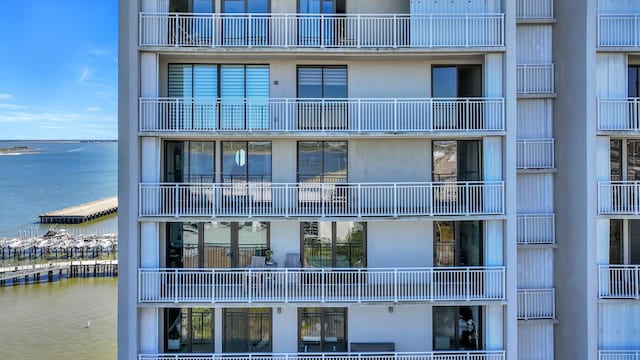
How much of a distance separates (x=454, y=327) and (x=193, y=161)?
8134 mm

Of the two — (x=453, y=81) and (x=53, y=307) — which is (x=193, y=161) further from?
(x=53, y=307)

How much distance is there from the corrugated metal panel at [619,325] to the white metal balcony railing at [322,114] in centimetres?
533

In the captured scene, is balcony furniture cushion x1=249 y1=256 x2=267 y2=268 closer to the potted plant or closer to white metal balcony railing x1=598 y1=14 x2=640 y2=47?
the potted plant

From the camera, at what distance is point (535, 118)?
1365 cm

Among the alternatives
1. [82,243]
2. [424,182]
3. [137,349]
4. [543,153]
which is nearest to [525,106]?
[543,153]

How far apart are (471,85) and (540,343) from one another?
7.22 meters

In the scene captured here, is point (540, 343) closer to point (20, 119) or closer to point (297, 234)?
point (297, 234)

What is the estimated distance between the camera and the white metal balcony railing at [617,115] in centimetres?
1236

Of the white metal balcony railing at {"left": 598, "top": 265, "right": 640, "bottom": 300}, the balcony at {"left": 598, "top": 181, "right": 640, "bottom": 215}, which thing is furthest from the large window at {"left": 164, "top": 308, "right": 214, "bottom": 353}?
the balcony at {"left": 598, "top": 181, "right": 640, "bottom": 215}

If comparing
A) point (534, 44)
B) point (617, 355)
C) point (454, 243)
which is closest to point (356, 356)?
point (454, 243)

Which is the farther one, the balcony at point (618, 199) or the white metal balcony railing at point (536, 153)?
the white metal balcony railing at point (536, 153)

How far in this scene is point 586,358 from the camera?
40.1ft

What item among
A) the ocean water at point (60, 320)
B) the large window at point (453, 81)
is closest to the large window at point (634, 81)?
the large window at point (453, 81)

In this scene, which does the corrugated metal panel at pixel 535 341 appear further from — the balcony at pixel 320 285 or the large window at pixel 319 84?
the large window at pixel 319 84
